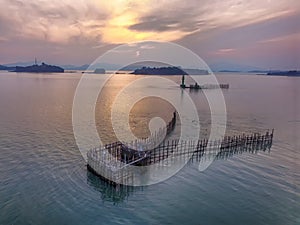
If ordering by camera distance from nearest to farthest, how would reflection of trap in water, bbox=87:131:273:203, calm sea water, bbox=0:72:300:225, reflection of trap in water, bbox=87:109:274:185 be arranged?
calm sea water, bbox=0:72:300:225
reflection of trap in water, bbox=87:131:273:203
reflection of trap in water, bbox=87:109:274:185

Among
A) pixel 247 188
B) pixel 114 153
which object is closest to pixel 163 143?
pixel 114 153

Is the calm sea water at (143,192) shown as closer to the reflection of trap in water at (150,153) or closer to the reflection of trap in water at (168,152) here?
the reflection of trap in water at (168,152)

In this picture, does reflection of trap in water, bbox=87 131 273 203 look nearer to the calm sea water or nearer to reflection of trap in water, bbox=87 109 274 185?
reflection of trap in water, bbox=87 109 274 185

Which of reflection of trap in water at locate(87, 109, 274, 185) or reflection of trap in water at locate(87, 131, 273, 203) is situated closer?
reflection of trap in water at locate(87, 131, 273, 203)

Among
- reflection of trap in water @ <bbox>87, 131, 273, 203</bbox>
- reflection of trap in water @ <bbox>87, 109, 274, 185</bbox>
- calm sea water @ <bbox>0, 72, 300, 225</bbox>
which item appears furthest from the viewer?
reflection of trap in water @ <bbox>87, 109, 274, 185</bbox>

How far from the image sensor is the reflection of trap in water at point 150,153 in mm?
29141

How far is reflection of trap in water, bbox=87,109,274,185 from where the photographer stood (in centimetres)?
2914

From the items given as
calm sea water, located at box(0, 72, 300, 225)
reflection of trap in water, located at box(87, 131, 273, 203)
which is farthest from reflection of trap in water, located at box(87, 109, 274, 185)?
calm sea water, located at box(0, 72, 300, 225)

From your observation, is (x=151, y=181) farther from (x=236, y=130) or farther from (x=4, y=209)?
(x=236, y=130)

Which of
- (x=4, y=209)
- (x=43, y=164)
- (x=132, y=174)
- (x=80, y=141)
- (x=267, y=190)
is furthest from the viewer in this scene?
(x=80, y=141)

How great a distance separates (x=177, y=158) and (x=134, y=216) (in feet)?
49.9

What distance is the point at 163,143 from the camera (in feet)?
141

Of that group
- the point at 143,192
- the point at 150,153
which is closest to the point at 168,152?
the point at 150,153

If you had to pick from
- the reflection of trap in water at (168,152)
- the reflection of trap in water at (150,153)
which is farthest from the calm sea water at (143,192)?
the reflection of trap in water at (150,153)
